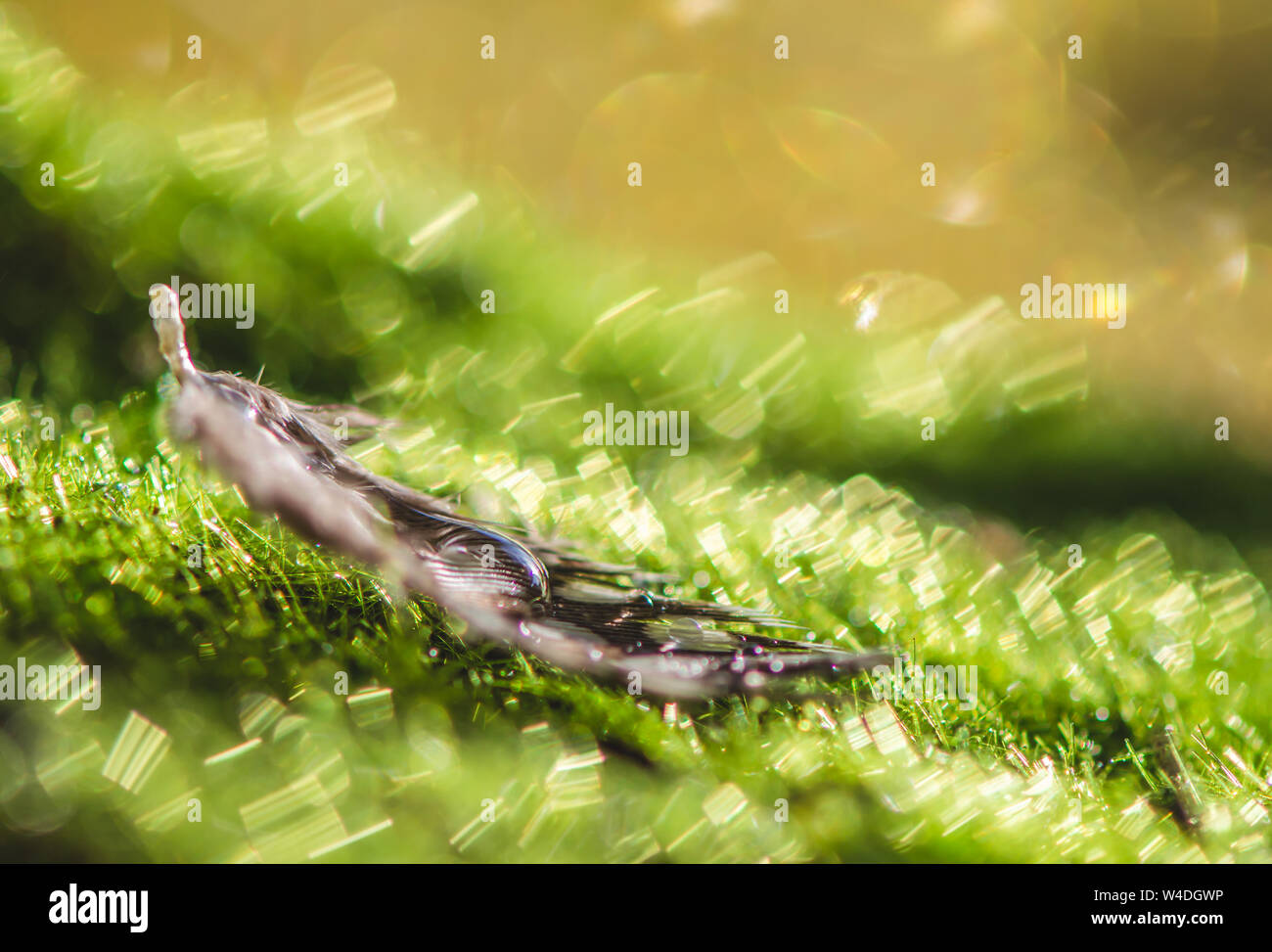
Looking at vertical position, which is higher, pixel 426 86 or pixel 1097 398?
pixel 426 86

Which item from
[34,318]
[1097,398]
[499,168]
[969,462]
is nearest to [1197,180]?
[1097,398]

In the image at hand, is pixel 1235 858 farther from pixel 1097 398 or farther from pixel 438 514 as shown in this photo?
pixel 1097 398

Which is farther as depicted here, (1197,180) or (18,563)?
(1197,180)

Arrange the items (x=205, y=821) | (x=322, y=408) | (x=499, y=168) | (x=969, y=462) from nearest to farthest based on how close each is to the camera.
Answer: (x=205, y=821) < (x=322, y=408) < (x=969, y=462) < (x=499, y=168)

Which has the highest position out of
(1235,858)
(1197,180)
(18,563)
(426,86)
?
(426,86)

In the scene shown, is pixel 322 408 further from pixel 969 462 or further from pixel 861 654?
pixel 969 462

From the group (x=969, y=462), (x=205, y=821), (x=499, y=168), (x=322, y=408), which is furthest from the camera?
(x=499, y=168)
